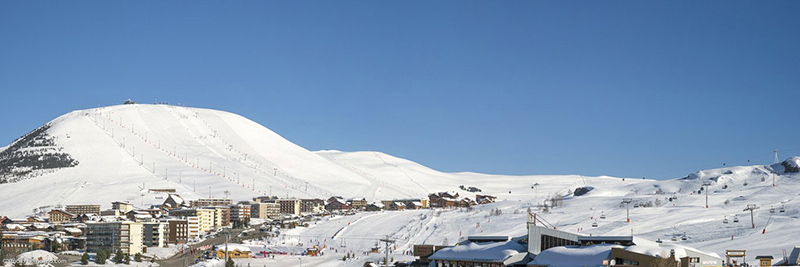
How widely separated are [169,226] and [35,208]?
56.4 meters

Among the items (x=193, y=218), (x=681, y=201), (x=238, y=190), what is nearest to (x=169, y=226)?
(x=193, y=218)

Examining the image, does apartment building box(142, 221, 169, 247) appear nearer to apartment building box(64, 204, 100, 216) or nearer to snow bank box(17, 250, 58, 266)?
snow bank box(17, 250, 58, 266)

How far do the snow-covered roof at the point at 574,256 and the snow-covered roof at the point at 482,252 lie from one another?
2.35 m

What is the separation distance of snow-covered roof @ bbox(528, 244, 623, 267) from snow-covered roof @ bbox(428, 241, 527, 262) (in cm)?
235

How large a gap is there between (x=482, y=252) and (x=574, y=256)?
25.7 feet

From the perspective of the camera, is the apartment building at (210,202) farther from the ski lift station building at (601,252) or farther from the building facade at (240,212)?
the ski lift station building at (601,252)

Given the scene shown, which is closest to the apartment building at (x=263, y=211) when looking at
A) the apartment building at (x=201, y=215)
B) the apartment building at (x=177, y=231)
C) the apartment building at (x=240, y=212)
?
the apartment building at (x=240, y=212)

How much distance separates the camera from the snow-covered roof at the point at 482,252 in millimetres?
50000

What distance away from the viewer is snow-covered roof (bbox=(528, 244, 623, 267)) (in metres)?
44.2

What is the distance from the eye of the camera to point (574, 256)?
149 feet

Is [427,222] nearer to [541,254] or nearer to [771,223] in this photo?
[771,223]

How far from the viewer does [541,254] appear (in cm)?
4784

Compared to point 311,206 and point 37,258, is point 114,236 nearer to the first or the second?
point 37,258

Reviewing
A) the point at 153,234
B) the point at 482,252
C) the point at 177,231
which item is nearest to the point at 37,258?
the point at 153,234
